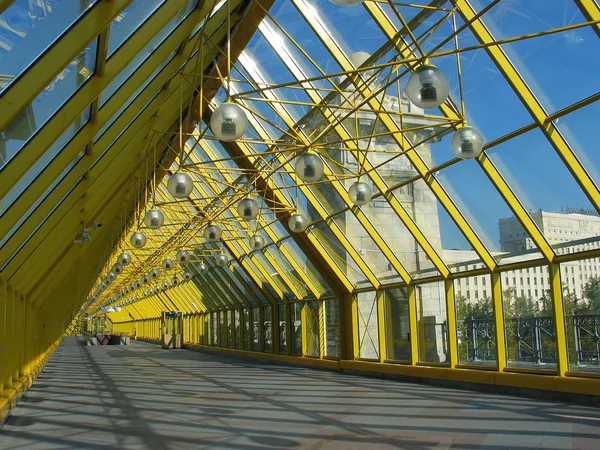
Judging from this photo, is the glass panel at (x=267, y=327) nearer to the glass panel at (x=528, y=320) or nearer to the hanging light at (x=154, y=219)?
the glass panel at (x=528, y=320)

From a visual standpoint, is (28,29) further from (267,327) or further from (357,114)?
(267,327)

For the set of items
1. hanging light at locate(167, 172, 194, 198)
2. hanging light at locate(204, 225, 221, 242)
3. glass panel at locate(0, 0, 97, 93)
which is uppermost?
glass panel at locate(0, 0, 97, 93)

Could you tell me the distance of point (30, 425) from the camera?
14.0 m

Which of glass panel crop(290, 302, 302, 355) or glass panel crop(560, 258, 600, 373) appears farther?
glass panel crop(290, 302, 302, 355)

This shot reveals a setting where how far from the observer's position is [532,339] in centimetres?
1675

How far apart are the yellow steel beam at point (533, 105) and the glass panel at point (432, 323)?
25.0ft

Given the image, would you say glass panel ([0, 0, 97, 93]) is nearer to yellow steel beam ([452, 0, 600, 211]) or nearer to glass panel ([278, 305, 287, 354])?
yellow steel beam ([452, 0, 600, 211])

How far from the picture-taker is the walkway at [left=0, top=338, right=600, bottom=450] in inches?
439

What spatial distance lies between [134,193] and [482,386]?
1416cm

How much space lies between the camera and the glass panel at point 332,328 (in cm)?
2648

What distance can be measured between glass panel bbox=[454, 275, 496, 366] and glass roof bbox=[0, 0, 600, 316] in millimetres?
549

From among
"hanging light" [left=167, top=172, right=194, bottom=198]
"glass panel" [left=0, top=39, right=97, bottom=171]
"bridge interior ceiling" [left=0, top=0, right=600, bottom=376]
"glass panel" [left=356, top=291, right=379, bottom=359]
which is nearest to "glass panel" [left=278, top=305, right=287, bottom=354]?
"bridge interior ceiling" [left=0, top=0, right=600, bottom=376]

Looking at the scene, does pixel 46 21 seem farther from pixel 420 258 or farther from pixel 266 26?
pixel 420 258

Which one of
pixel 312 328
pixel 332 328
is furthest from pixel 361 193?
pixel 312 328
